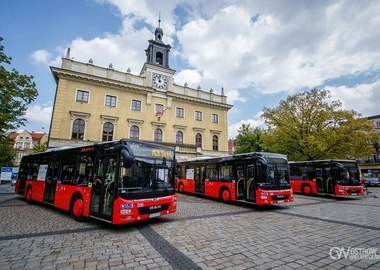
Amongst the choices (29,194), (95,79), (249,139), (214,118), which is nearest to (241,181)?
(29,194)

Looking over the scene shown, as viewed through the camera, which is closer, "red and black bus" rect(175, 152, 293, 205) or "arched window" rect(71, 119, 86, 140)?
"red and black bus" rect(175, 152, 293, 205)

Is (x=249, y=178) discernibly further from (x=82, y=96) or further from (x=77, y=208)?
(x=82, y=96)

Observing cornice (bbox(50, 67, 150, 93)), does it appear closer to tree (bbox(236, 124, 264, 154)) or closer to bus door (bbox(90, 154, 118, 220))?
tree (bbox(236, 124, 264, 154))

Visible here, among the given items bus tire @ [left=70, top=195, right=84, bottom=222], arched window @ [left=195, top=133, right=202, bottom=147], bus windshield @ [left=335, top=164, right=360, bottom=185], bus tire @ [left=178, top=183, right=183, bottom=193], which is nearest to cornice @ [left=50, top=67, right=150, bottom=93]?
arched window @ [left=195, top=133, right=202, bottom=147]

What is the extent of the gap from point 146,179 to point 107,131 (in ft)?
70.4

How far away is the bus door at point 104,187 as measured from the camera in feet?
23.4

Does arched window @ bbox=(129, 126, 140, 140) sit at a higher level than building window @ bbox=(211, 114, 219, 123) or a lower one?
lower

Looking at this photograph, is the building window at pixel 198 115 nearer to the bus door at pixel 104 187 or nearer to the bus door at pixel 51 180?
the bus door at pixel 51 180

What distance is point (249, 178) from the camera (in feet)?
38.6

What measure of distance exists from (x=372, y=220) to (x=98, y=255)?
382 inches

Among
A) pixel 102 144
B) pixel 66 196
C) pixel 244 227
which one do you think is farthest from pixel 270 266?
pixel 66 196

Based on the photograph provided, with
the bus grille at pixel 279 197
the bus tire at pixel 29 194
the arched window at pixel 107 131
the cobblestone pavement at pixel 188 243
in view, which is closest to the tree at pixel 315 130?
the bus grille at pixel 279 197

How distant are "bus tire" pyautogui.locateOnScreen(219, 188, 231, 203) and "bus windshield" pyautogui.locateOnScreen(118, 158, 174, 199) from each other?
224 inches

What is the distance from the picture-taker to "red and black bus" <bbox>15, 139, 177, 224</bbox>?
6.97 metres
